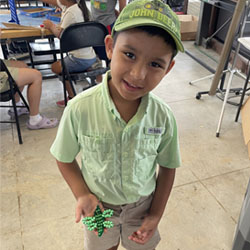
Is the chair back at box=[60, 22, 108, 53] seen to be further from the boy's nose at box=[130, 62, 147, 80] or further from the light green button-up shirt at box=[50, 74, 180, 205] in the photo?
the boy's nose at box=[130, 62, 147, 80]

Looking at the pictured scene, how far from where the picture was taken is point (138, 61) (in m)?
0.64

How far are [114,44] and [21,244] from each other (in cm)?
125

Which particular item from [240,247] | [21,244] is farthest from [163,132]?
[21,244]

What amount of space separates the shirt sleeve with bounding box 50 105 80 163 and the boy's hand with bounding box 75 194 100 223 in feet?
0.43

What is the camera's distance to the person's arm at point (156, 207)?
2.90 ft

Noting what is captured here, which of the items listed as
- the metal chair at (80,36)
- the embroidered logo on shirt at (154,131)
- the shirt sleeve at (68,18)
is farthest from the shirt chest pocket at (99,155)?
the shirt sleeve at (68,18)

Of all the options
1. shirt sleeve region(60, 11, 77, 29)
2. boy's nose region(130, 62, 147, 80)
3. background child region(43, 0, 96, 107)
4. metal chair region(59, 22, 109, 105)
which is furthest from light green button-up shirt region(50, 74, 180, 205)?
shirt sleeve region(60, 11, 77, 29)

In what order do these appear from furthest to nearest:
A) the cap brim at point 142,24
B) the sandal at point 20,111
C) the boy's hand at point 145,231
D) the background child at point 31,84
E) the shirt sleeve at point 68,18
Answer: the sandal at point 20,111
the shirt sleeve at point 68,18
the background child at point 31,84
the boy's hand at point 145,231
the cap brim at point 142,24

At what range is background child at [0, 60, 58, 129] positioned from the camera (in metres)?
2.09

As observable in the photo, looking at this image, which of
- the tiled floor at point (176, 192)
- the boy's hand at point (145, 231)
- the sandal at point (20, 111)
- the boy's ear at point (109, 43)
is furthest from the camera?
the sandal at point (20, 111)

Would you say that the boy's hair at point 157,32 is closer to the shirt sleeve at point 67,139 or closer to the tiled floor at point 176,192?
the shirt sleeve at point 67,139

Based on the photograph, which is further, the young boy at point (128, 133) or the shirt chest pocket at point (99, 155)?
the shirt chest pocket at point (99, 155)

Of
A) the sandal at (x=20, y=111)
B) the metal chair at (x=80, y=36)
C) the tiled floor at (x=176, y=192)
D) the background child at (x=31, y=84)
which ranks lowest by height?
the tiled floor at (x=176, y=192)

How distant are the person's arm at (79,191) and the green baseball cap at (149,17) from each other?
0.46 m
